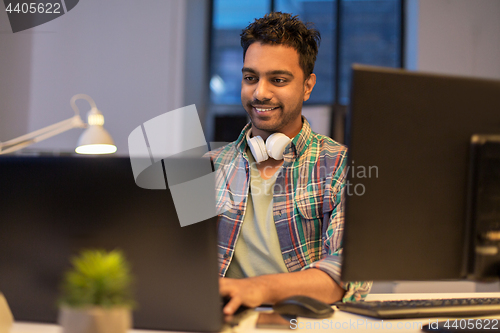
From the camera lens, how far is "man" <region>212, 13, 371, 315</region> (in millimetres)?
1338

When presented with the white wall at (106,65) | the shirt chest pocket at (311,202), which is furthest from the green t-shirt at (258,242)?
the white wall at (106,65)

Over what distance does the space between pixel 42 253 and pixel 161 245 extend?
0.63ft

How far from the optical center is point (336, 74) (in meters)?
3.91

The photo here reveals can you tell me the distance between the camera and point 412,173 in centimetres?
62

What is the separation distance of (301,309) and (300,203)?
608 mm

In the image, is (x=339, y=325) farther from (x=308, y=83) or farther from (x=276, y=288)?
(x=308, y=83)

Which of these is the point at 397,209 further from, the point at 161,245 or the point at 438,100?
the point at 161,245

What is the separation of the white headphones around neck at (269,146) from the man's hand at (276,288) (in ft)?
1.79

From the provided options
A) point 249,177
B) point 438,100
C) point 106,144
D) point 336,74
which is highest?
point 336,74

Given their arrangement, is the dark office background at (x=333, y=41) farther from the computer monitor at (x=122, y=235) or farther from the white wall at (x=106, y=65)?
the computer monitor at (x=122, y=235)

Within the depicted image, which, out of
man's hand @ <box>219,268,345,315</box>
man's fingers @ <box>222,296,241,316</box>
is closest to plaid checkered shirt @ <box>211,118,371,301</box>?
man's hand @ <box>219,268,345,315</box>

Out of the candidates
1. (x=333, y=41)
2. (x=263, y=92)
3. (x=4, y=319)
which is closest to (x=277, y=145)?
(x=263, y=92)

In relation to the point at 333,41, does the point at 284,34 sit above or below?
below

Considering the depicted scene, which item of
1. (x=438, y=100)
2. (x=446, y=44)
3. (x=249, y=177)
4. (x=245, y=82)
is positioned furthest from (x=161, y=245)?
(x=446, y=44)
